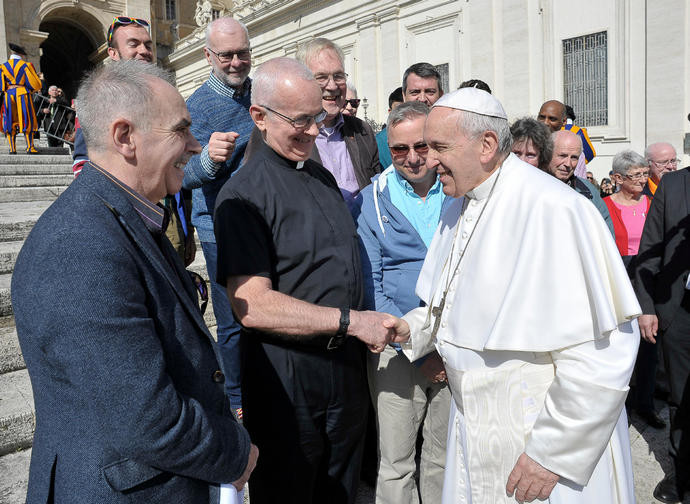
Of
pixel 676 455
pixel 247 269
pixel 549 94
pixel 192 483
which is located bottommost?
pixel 676 455

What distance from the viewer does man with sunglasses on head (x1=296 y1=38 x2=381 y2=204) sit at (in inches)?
135

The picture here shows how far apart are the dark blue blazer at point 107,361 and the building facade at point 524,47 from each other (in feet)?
34.0

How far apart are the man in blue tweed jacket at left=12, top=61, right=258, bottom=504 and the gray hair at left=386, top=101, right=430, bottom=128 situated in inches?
60.7

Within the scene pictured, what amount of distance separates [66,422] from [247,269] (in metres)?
0.91

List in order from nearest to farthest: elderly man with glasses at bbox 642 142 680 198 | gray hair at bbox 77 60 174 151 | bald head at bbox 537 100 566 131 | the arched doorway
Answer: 1. gray hair at bbox 77 60 174 151
2. bald head at bbox 537 100 566 131
3. elderly man with glasses at bbox 642 142 680 198
4. the arched doorway

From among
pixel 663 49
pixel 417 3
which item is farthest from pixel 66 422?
pixel 417 3

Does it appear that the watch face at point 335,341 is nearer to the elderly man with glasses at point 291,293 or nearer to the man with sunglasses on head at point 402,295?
the elderly man with glasses at point 291,293

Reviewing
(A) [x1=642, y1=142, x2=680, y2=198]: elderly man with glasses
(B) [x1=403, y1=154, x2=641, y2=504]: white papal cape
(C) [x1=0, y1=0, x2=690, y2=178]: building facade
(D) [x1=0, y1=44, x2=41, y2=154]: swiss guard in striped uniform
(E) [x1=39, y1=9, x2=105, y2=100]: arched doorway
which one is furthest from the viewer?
(E) [x1=39, y1=9, x2=105, y2=100]: arched doorway

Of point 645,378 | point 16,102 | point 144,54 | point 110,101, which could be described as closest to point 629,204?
point 645,378

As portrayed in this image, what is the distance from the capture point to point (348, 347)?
8.04ft

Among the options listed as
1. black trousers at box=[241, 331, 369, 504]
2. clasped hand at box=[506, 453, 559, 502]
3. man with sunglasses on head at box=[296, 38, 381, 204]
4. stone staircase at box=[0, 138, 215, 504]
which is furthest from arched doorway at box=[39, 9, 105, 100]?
clasped hand at box=[506, 453, 559, 502]

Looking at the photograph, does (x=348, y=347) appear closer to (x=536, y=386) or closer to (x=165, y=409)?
(x=536, y=386)

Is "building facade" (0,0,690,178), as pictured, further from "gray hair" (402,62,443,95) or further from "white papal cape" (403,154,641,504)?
"white papal cape" (403,154,641,504)

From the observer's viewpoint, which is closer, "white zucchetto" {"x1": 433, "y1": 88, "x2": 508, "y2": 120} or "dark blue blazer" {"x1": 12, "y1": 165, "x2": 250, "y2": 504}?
"dark blue blazer" {"x1": 12, "y1": 165, "x2": 250, "y2": 504}
